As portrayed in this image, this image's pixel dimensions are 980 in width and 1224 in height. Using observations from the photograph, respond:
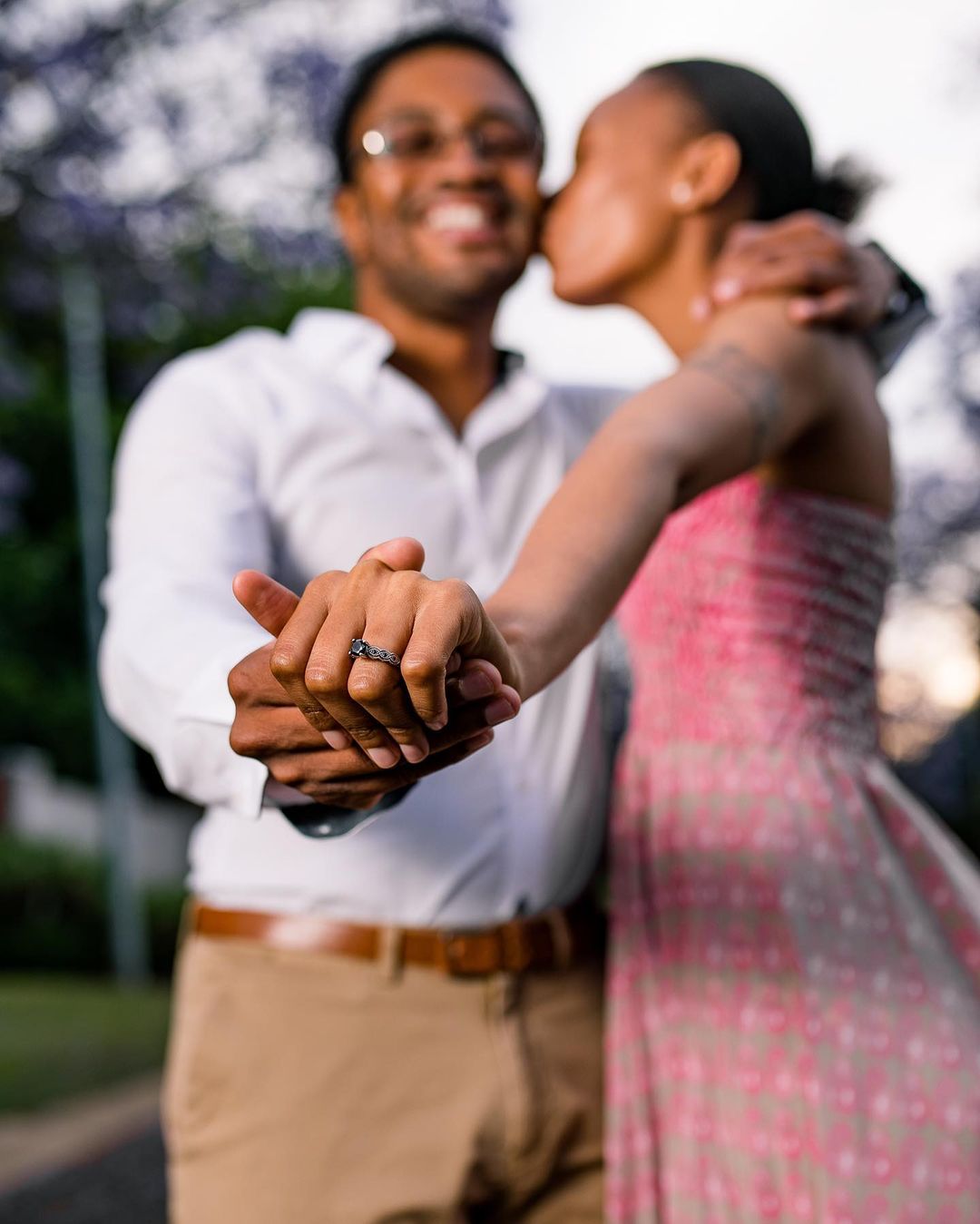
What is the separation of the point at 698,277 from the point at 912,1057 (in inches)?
55.3

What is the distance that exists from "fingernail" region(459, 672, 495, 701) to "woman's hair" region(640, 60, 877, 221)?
162cm

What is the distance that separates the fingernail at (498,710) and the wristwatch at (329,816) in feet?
1.01

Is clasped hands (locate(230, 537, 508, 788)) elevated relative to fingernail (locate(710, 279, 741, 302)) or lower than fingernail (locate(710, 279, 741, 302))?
lower

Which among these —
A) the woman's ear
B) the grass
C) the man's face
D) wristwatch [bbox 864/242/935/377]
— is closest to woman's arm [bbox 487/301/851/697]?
wristwatch [bbox 864/242/935/377]

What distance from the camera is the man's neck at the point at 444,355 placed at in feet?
9.53

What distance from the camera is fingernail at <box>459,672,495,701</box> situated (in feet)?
4.38

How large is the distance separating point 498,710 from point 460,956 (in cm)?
108

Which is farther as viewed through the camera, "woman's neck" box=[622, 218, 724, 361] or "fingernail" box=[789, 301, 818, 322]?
"woman's neck" box=[622, 218, 724, 361]

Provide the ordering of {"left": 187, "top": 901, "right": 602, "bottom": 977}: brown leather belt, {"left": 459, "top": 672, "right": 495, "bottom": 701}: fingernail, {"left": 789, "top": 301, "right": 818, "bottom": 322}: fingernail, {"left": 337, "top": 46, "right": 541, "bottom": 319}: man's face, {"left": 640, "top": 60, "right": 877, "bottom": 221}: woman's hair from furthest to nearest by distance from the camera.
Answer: {"left": 337, "top": 46, "right": 541, "bottom": 319}: man's face → {"left": 640, "top": 60, "right": 877, "bottom": 221}: woman's hair → {"left": 187, "top": 901, "right": 602, "bottom": 977}: brown leather belt → {"left": 789, "top": 301, "right": 818, "bottom": 322}: fingernail → {"left": 459, "top": 672, "right": 495, "bottom": 701}: fingernail

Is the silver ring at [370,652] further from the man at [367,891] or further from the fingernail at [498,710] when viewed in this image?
the man at [367,891]

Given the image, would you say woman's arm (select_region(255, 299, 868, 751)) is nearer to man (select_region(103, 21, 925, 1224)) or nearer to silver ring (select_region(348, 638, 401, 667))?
silver ring (select_region(348, 638, 401, 667))

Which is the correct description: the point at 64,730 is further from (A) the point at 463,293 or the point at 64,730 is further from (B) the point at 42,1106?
(A) the point at 463,293

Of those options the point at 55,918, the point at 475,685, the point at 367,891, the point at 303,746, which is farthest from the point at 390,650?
the point at 55,918

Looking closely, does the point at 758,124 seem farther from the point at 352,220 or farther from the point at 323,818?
the point at 323,818
